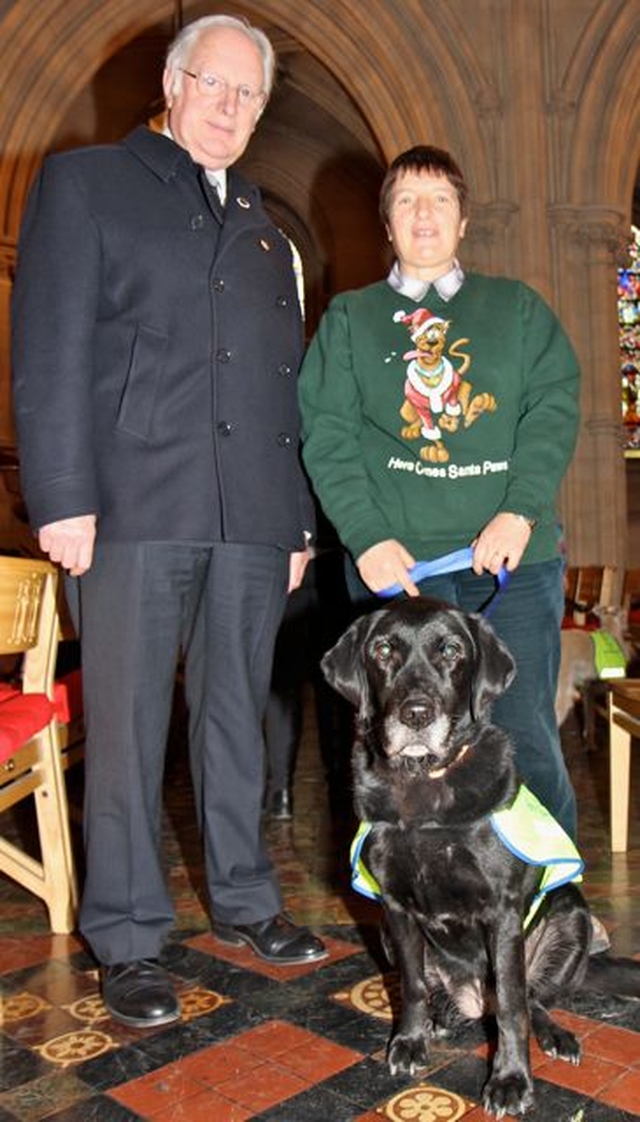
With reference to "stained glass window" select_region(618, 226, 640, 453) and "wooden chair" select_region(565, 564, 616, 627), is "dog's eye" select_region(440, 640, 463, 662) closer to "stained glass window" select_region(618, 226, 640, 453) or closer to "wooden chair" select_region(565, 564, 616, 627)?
"wooden chair" select_region(565, 564, 616, 627)

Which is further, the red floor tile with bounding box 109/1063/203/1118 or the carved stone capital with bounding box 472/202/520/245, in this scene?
the carved stone capital with bounding box 472/202/520/245

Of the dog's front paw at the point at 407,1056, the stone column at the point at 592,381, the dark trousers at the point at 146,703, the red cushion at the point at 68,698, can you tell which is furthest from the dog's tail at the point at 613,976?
the stone column at the point at 592,381

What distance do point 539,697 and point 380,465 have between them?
0.61 meters

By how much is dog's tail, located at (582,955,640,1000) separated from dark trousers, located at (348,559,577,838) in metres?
0.39

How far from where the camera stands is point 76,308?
2.35m

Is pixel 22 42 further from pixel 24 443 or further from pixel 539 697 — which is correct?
pixel 539 697

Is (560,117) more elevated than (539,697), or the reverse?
(560,117)

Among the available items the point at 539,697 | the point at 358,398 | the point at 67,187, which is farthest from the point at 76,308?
the point at 539,697

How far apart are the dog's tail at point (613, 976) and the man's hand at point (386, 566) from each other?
93 cm

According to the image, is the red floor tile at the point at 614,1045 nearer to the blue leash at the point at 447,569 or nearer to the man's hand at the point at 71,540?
the blue leash at the point at 447,569

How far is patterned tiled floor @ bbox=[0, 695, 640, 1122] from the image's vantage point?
1905mm

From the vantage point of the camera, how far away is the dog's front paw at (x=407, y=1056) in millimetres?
2000

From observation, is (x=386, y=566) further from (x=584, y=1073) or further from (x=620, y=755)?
(x=620, y=755)

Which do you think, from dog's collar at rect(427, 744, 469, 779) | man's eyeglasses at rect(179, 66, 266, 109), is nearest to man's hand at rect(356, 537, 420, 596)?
dog's collar at rect(427, 744, 469, 779)
